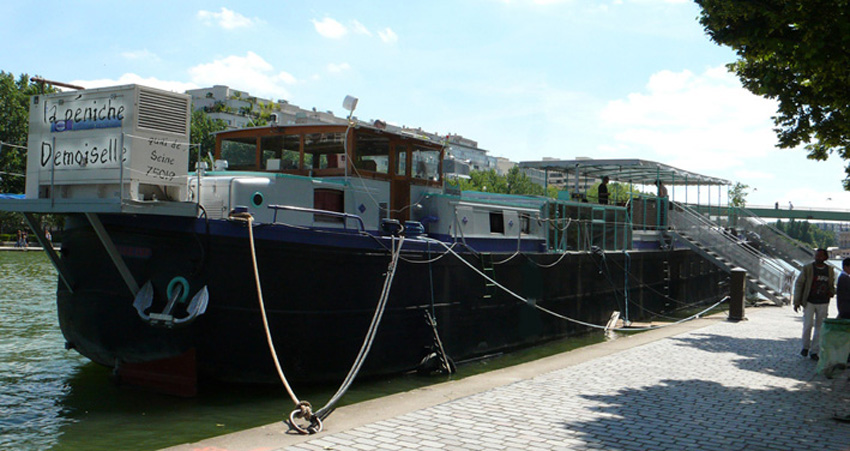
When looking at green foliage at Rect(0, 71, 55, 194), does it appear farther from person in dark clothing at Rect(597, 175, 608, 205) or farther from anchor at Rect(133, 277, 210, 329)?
anchor at Rect(133, 277, 210, 329)

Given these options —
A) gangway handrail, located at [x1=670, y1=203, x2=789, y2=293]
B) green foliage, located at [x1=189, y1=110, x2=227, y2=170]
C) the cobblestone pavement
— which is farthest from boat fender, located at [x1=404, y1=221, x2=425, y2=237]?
green foliage, located at [x1=189, y1=110, x2=227, y2=170]

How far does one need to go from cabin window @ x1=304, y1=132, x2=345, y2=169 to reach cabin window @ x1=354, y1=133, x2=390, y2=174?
0.96ft

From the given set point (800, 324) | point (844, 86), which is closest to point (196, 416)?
point (844, 86)

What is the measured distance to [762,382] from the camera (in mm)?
9438

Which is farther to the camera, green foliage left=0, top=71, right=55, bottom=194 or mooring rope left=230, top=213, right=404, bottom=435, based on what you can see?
green foliage left=0, top=71, right=55, bottom=194

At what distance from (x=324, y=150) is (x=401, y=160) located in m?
1.38

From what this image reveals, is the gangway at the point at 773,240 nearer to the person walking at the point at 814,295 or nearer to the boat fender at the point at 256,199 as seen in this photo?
the person walking at the point at 814,295

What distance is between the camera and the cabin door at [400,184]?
1193 cm

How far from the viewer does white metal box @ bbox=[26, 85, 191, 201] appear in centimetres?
827

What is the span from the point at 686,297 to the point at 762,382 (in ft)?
52.6

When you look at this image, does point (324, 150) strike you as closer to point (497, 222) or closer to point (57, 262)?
point (497, 222)

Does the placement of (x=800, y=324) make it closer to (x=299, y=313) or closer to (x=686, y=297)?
(x=686, y=297)

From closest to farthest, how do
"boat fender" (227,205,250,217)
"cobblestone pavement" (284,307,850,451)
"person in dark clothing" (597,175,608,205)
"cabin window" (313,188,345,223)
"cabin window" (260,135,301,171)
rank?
1. "cobblestone pavement" (284,307,850,451)
2. "boat fender" (227,205,250,217)
3. "cabin window" (313,188,345,223)
4. "cabin window" (260,135,301,171)
5. "person in dark clothing" (597,175,608,205)

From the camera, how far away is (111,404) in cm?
931
